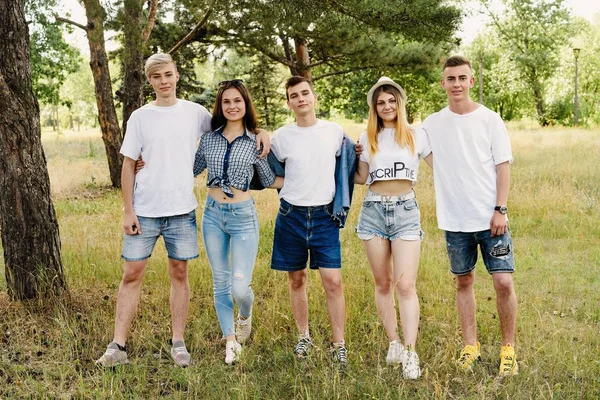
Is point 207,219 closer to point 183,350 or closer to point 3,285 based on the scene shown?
point 183,350

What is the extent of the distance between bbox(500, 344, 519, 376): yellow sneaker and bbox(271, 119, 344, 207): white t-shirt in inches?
57.9

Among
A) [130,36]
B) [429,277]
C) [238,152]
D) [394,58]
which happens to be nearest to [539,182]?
[394,58]

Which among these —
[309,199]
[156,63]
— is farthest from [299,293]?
[156,63]

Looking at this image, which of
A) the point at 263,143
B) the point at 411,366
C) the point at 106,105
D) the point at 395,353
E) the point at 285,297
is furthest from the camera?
the point at 106,105

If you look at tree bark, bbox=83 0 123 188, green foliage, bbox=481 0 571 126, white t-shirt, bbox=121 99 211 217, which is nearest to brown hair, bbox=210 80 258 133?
white t-shirt, bbox=121 99 211 217

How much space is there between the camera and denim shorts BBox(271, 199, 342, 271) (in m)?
3.72

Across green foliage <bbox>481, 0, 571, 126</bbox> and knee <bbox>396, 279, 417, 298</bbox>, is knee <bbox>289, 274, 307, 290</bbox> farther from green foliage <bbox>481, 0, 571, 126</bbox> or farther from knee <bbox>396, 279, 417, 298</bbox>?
green foliage <bbox>481, 0, 571, 126</bbox>

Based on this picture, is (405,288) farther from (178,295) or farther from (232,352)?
(178,295)

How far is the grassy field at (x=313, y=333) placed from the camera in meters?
3.37

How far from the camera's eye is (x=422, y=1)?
541 centimetres

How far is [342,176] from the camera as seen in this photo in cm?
377

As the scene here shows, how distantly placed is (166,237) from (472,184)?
2.00 meters

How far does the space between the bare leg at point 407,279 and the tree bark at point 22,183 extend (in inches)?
108

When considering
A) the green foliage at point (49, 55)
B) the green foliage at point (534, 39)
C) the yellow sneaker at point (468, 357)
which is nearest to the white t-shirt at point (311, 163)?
the yellow sneaker at point (468, 357)
